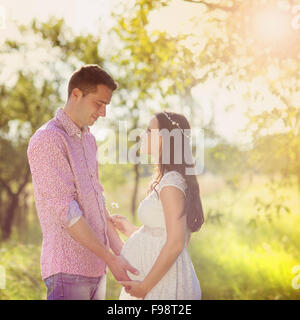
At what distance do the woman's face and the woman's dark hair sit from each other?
3 cm

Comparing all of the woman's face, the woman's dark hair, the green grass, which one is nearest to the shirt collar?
the woman's face

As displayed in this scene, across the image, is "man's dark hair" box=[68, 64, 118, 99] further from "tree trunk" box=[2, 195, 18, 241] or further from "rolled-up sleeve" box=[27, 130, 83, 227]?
"tree trunk" box=[2, 195, 18, 241]

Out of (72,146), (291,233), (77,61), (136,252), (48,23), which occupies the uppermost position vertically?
(48,23)

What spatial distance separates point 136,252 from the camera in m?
3.36

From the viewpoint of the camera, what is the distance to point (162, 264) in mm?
3121

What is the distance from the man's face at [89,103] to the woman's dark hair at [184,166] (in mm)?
447

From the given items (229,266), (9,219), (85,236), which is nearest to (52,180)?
(85,236)

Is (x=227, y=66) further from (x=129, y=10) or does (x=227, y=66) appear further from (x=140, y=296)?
(x=140, y=296)

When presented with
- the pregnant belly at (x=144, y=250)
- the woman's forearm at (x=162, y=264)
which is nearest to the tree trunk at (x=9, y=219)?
the pregnant belly at (x=144, y=250)

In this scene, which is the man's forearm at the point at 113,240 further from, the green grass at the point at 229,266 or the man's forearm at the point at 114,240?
the green grass at the point at 229,266

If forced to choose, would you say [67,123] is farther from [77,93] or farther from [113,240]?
[113,240]

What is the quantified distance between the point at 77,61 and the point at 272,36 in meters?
9.48

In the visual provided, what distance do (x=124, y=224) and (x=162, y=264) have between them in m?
0.67

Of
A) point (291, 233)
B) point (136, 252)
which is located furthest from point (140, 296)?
point (291, 233)
